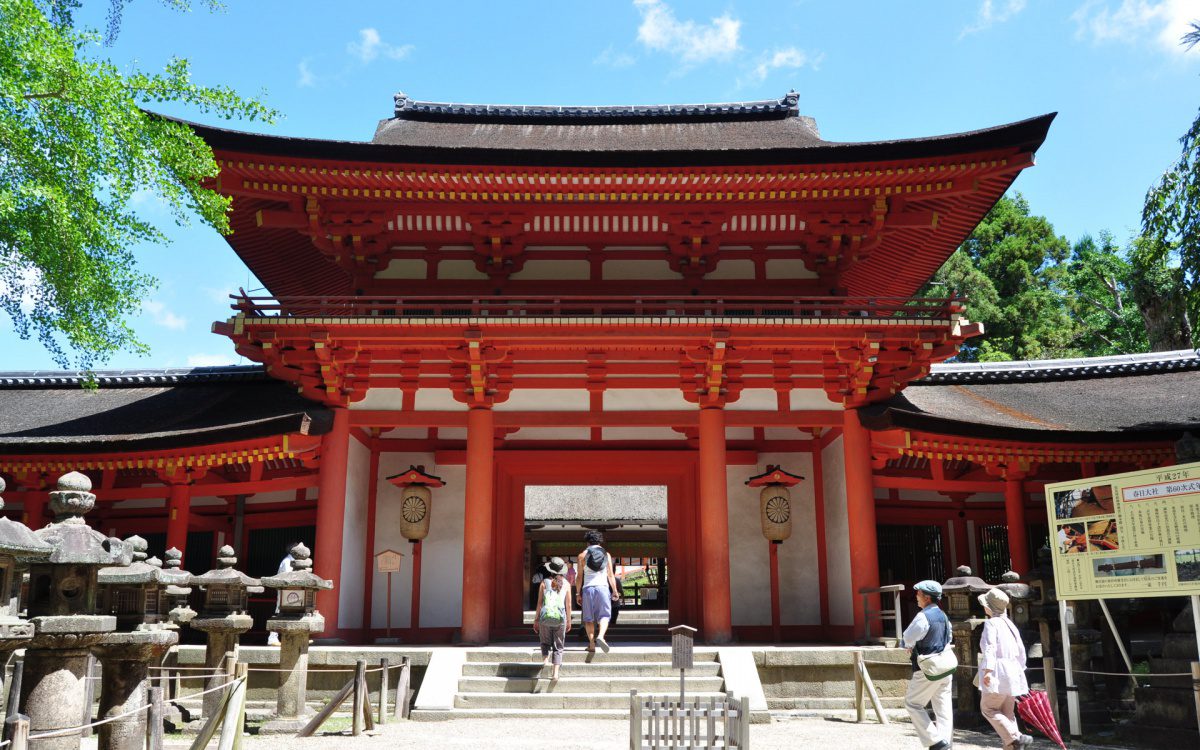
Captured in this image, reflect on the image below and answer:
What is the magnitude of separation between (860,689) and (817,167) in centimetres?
762

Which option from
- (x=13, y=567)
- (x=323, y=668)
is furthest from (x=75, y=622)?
(x=323, y=668)

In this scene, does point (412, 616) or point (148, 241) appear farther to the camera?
point (412, 616)

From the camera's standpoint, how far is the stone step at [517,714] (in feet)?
36.3

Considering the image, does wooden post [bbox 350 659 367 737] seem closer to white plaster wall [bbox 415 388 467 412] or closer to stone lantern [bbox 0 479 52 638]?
stone lantern [bbox 0 479 52 638]

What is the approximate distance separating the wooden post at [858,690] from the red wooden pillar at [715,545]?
8.82ft

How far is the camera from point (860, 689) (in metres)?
11.7

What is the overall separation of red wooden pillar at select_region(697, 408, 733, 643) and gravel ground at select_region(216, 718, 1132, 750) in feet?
10.6

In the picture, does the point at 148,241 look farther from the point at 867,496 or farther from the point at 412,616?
the point at 867,496

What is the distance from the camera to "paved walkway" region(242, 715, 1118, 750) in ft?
30.8

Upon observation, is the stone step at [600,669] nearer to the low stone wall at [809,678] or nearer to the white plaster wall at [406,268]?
the low stone wall at [809,678]

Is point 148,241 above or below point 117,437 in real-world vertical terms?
above

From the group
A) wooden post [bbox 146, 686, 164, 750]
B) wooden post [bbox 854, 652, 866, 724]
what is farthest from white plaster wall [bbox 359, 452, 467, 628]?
wooden post [bbox 146, 686, 164, 750]

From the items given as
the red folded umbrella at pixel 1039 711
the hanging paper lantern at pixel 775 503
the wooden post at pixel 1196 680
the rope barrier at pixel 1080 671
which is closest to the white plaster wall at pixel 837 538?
the hanging paper lantern at pixel 775 503

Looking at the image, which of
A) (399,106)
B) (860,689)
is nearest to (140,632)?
(860,689)
